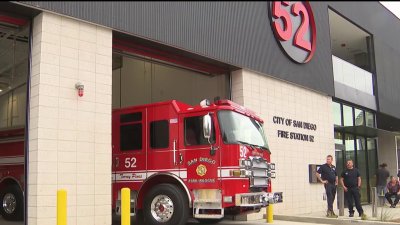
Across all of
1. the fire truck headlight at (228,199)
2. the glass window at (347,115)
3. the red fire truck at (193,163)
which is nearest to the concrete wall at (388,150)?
the glass window at (347,115)

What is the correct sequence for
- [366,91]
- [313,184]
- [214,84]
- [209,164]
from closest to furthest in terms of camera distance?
1. [209,164]
2. [214,84]
3. [313,184]
4. [366,91]

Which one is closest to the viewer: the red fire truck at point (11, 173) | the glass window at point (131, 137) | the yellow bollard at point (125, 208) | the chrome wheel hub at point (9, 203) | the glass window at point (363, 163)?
the yellow bollard at point (125, 208)

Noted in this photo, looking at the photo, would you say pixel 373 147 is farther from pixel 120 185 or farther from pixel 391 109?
pixel 120 185

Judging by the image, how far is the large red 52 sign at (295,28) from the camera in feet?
52.0

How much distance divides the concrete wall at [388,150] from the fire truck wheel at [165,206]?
19.3 metres

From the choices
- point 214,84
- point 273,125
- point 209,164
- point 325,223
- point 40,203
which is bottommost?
point 325,223

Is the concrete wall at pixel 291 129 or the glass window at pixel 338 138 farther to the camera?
the glass window at pixel 338 138

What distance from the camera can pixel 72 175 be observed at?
384 inches

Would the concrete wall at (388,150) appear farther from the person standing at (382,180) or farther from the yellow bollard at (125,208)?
the yellow bollard at (125,208)

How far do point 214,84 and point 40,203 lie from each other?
7.70 meters

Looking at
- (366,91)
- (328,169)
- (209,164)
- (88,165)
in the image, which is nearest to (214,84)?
(328,169)

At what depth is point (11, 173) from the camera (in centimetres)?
1269

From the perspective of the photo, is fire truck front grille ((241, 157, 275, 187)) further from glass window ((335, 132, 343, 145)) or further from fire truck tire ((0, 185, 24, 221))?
glass window ((335, 132, 343, 145))

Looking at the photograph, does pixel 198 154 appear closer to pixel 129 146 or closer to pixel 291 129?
pixel 129 146
